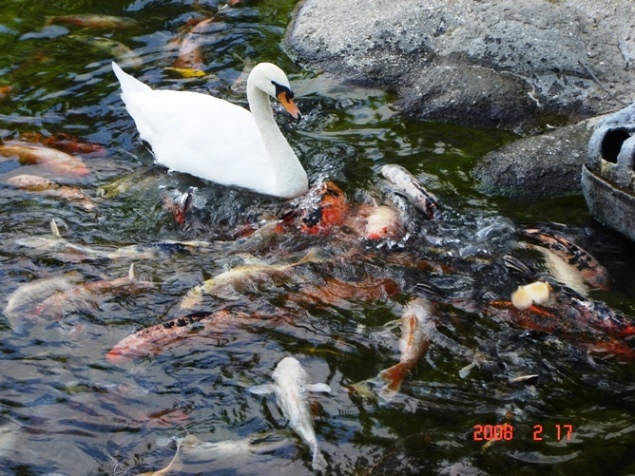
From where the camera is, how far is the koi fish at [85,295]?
589 cm

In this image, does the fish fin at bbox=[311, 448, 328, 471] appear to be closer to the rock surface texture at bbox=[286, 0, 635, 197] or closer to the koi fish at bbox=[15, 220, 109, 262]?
the koi fish at bbox=[15, 220, 109, 262]

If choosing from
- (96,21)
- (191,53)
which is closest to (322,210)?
(191,53)

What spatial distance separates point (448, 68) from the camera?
29.2ft

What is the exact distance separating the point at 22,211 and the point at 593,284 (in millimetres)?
4533

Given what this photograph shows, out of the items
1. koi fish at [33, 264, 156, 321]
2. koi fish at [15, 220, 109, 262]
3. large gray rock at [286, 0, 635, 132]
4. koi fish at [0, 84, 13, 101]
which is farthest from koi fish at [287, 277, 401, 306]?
koi fish at [0, 84, 13, 101]

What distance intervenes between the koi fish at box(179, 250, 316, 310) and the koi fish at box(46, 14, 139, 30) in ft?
17.1

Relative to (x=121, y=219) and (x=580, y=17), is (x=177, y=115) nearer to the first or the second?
(x=121, y=219)

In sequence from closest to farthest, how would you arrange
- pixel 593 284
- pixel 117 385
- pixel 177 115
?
pixel 117 385
pixel 593 284
pixel 177 115

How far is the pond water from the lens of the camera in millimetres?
4867

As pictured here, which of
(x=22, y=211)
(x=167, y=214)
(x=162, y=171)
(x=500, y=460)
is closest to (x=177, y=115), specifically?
(x=162, y=171)

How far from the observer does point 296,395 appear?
5.14m

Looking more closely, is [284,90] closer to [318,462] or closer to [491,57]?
[491,57]

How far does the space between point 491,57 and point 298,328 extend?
14.7 ft

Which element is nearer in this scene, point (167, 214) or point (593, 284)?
point (593, 284)
